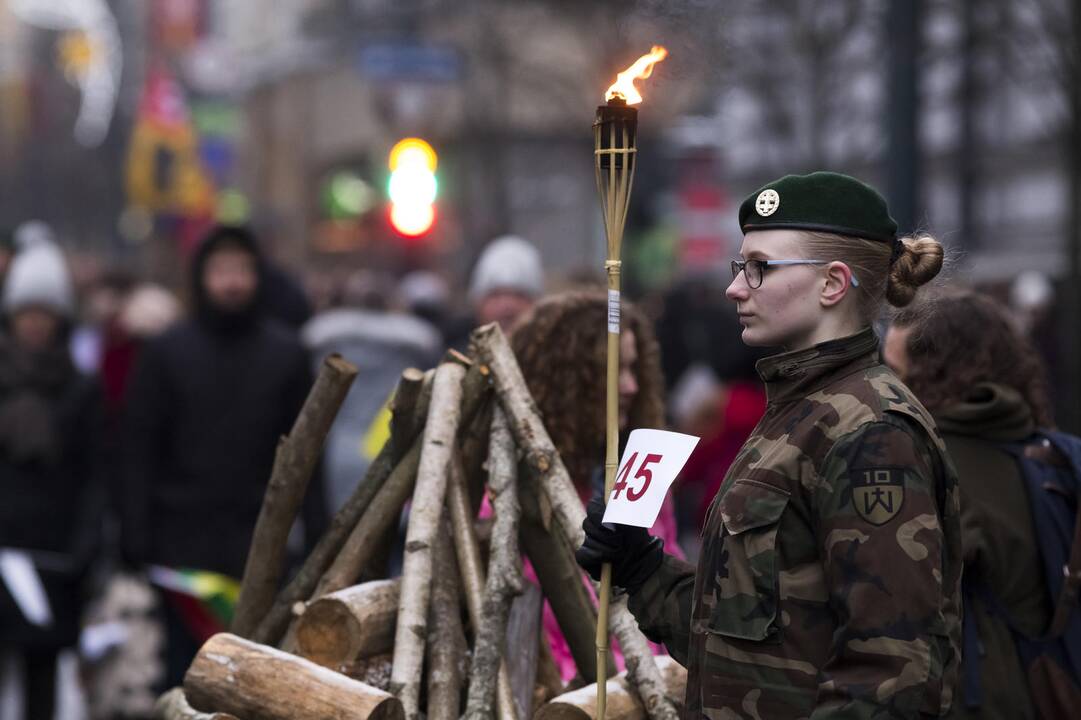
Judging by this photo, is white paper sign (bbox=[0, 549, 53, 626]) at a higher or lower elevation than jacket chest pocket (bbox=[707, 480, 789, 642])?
lower

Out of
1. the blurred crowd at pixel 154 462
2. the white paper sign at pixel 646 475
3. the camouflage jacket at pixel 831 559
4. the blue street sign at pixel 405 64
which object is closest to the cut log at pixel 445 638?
the white paper sign at pixel 646 475

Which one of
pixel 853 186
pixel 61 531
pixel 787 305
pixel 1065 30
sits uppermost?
pixel 1065 30

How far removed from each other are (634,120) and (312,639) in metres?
1.47

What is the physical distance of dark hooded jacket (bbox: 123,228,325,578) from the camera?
713 cm

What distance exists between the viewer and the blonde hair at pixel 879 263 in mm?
3277

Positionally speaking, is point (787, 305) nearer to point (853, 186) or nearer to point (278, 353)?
point (853, 186)

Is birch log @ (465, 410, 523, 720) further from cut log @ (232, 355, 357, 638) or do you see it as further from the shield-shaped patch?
the shield-shaped patch

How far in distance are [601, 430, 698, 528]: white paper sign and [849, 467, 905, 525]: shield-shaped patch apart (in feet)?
1.60

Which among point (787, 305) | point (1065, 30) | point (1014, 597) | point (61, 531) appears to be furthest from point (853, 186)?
point (1065, 30)

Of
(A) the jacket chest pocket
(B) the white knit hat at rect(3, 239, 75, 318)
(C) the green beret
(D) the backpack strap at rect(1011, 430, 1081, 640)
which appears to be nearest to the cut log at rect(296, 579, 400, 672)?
(A) the jacket chest pocket

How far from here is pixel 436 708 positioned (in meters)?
4.13

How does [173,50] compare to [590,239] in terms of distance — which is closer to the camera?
[590,239]

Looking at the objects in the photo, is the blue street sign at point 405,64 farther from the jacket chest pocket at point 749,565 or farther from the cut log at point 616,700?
the jacket chest pocket at point 749,565

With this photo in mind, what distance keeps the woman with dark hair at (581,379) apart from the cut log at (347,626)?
0.83 meters
